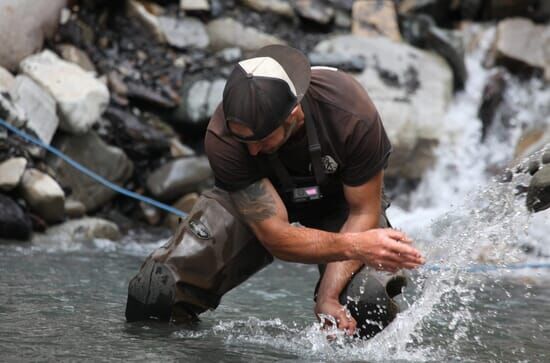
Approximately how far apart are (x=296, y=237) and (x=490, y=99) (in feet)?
26.2

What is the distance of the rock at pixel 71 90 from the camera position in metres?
8.23

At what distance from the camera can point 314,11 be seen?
11.7 meters

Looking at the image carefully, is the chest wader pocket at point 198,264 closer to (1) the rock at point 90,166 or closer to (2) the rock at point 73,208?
(2) the rock at point 73,208

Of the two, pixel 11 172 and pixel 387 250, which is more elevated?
pixel 387 250

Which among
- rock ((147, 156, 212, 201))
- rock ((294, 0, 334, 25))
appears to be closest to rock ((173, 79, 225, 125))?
rock ((147, 156, 212, 201))

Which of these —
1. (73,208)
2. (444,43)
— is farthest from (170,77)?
(444,43)

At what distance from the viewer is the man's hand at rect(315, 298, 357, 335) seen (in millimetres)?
4012

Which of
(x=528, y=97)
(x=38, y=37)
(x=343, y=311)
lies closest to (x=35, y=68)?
(x=38, y=37)

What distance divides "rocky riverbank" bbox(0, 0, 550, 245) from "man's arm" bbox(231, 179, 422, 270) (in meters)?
3.87

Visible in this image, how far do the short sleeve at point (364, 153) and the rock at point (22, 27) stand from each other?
5.46 metres

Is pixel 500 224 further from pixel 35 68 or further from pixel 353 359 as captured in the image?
pixel 35 68

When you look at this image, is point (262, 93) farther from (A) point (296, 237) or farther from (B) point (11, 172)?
(B) point (11, 172)

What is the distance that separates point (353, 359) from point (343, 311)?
0.24 meters

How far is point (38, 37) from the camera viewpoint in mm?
8867
